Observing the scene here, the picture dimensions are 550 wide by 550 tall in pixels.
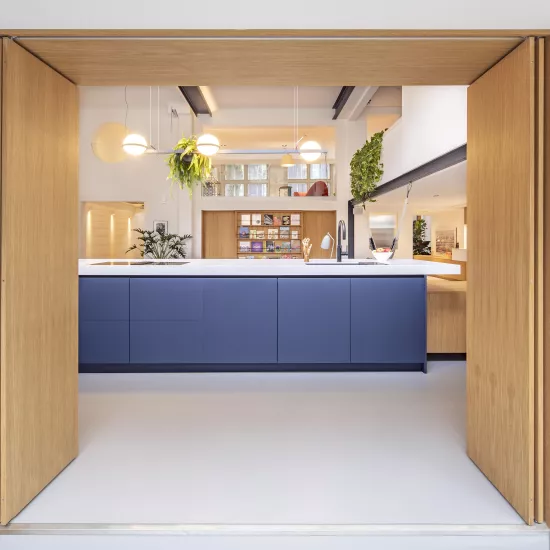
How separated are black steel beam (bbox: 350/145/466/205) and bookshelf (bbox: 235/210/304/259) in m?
3.22

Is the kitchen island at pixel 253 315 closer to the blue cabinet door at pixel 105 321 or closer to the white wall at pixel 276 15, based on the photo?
the blue cabinet door at pixel 105 321

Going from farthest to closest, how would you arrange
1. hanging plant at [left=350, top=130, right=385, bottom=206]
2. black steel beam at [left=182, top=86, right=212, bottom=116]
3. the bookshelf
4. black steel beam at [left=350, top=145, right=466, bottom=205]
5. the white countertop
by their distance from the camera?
the bookshelf < black steel beam at [left=182, top=86, right=212, bottom=116] < hanging plant at [left=350, top=130, right=385, bottom=206] < black steel beam at [left=350, top=145, right=466, bottom=205] < the white countertop

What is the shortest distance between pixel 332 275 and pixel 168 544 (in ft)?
8.58

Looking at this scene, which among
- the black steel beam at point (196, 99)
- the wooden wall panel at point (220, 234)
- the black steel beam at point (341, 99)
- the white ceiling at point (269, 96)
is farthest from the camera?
the wooden wall panel at point (220, 234)

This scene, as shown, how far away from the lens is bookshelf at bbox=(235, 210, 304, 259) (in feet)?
31.8

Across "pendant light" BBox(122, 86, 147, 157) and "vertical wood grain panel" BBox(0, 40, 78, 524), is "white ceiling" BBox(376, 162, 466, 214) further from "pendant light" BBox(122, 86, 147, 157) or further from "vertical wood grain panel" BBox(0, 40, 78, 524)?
"vertical wood grain panel" BBox(0, 40, 78, 524)

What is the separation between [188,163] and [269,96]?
13.2 ft

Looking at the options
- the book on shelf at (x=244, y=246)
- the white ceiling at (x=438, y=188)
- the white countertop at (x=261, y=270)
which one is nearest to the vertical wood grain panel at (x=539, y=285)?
the white countertop at (x=261, y=270)

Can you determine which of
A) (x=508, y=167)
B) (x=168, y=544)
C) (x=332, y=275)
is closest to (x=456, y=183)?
(x=332, y=275)

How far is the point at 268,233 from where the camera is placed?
391 inches

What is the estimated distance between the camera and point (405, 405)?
3029 millimetres

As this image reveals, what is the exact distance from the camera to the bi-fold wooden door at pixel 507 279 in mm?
1686

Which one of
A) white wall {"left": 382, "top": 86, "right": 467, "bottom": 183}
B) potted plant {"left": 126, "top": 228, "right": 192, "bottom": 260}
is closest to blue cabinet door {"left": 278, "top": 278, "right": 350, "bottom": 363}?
white wall {"left": 382, "top": 86, "right": 467, "bottom": 183}

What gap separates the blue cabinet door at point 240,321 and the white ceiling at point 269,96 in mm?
4809
